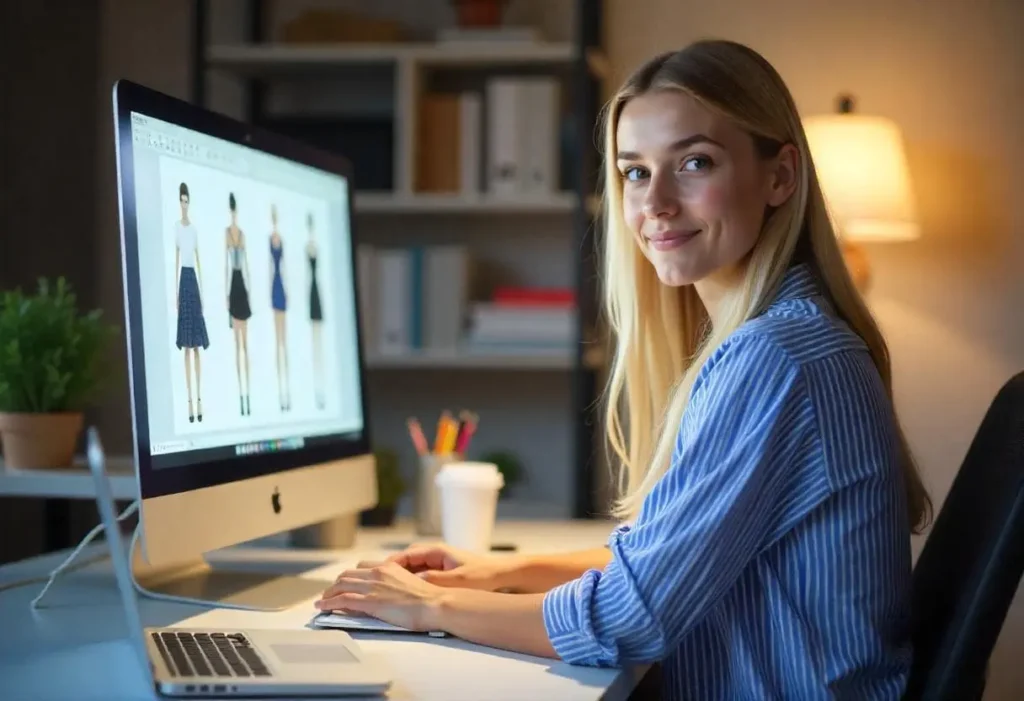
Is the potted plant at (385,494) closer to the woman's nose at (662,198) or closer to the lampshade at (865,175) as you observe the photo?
the woman's nose at (662,198)

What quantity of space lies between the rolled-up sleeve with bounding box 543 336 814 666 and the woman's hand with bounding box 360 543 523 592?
24 cm

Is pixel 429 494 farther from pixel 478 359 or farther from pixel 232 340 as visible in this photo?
pixel 478 359

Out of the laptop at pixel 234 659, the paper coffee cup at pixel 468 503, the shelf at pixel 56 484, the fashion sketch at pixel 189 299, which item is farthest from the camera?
the paper coffee cup at pixel 468 503

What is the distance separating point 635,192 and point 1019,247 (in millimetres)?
1958

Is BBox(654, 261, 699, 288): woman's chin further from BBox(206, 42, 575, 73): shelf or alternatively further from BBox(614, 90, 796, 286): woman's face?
BBox(206, 42, 575, 73): shelf

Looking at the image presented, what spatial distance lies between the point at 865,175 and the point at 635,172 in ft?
4.83

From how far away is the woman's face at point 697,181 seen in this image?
1.28 metres

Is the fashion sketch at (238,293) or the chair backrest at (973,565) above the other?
the fashion sketch at (238,293)

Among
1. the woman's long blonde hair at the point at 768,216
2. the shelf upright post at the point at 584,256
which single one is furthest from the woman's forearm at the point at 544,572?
the shelf upright post at the point at 584,256

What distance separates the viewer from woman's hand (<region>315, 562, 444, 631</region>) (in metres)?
1.17

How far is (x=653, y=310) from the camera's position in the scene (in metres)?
1.54

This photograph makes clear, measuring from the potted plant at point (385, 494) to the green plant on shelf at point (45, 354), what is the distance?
0.48 meters

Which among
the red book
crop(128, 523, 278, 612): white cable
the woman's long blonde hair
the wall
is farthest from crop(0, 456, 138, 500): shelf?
the wall

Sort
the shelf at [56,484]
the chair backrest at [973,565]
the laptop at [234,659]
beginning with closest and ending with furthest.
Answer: the laptop at [234,659] < the chair backrest at [973,565] < the shelf at [56,484]
